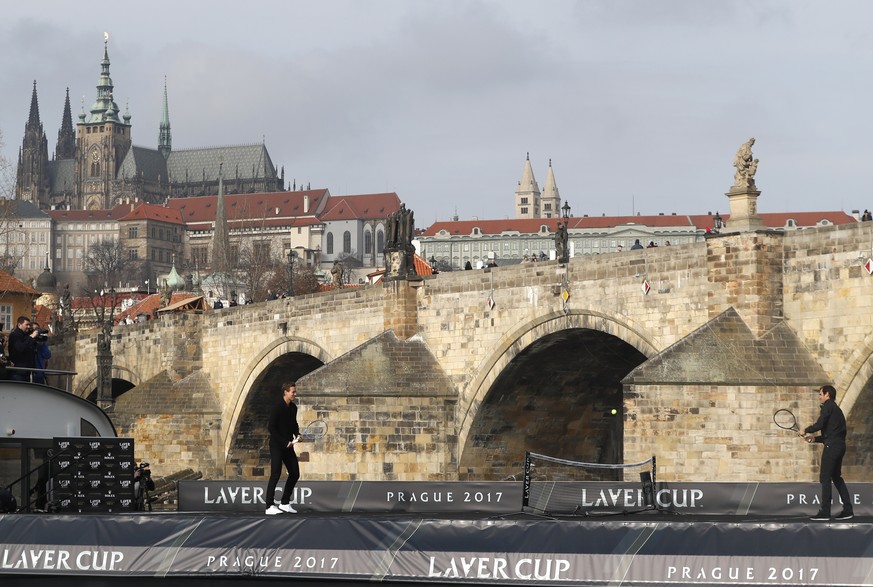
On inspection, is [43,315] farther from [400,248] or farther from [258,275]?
[400,248]

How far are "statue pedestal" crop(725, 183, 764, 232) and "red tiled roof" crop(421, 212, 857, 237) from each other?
117548mm

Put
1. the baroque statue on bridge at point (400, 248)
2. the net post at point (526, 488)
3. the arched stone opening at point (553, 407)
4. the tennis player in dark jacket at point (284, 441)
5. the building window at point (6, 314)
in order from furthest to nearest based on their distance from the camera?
the building window at point (6, 314)
the baroque statue on bridge at point (400, 248)
the arched stone opening at point (553, 407)
the net post at point (526, 488)
the tennis player in dark jacket at point (284, 441)

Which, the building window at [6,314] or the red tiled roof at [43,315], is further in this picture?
the red tiled roof at [43,315]

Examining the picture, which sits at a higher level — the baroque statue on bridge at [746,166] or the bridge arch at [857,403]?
the baroque statue on bridge at [746,166]

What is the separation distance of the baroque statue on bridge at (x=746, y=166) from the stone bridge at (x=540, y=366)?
0.91 metres

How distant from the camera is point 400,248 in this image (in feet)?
Answer: 117

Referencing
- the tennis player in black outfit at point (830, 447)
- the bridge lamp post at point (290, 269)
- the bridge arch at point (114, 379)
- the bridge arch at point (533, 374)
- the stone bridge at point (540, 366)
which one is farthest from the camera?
the bridge lamp post at point (290, 269)

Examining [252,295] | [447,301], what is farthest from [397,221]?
[252,295]

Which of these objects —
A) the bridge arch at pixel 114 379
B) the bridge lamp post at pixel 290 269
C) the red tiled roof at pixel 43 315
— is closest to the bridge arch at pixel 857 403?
the bridge lamp post at pixel 290 269

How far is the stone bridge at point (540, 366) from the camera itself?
81.9 feet

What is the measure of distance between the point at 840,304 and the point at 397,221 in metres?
13.4

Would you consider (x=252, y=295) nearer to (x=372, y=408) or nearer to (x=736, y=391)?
(x=372, y=408)

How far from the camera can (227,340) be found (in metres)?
44.4

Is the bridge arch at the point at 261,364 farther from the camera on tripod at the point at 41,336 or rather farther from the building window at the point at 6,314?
the building window at the point at 6,314
